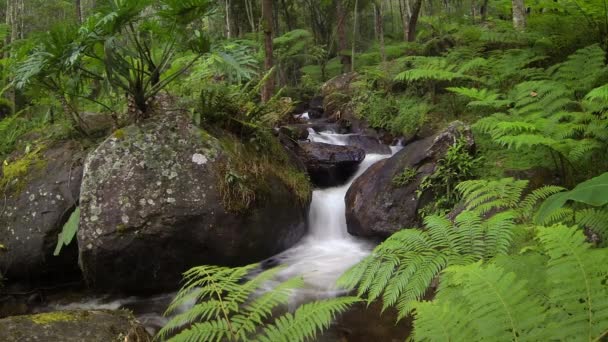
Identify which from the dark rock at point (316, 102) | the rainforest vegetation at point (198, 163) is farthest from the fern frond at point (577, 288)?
the dark rock at point (316, 102)

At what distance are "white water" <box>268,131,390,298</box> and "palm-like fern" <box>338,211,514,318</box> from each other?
286 cm

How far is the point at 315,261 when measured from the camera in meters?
5.84

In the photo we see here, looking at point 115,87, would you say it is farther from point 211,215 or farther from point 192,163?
point 211,215

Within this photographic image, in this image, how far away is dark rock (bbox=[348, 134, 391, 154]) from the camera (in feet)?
28.2

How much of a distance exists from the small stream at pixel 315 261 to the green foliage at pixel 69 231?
2.45 feet

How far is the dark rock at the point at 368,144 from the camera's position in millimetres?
8594

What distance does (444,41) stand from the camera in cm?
932

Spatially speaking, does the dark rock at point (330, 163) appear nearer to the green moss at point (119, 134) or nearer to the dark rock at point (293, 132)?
the dark rock at point (293, 132)

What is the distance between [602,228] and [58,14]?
26536 millimetres

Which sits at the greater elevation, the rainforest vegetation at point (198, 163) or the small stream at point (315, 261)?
the rainforest vegetation at point (198, 163)

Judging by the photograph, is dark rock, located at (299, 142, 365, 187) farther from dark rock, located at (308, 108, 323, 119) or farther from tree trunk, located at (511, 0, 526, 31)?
dark rock, located at (308, 108, 323, 119)

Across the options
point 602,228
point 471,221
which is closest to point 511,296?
point 471,221

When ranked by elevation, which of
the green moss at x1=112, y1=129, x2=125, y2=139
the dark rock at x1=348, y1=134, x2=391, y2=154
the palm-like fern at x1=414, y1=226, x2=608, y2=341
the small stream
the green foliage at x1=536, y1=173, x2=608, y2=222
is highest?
the green moss at x1=112, y1=129, x2=125, y2=139

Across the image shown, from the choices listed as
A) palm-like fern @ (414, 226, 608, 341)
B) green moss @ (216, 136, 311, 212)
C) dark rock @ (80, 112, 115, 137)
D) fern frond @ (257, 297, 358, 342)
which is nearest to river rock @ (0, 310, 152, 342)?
green moss @ (216, 136, 311, 212)
